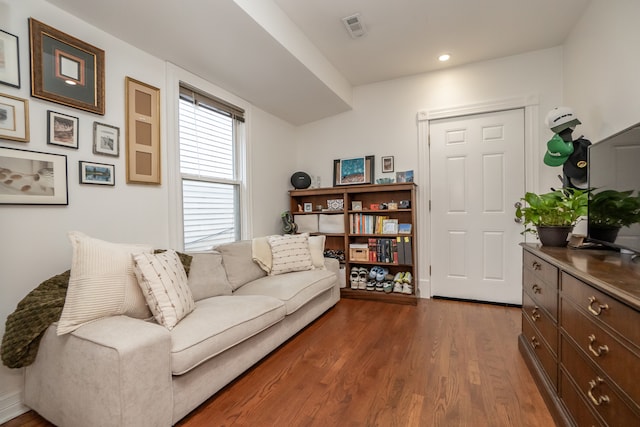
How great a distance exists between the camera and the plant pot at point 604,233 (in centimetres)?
146

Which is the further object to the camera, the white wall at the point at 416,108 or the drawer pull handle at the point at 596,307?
the white wall at the point at 416,108

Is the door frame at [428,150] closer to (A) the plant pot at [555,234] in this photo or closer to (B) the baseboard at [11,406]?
(A) the plant pot at [555,234]

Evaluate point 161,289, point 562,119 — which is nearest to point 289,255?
point 161,289

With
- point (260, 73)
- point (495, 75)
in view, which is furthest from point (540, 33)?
point (260, 73)

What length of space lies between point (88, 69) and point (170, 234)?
1224 mm

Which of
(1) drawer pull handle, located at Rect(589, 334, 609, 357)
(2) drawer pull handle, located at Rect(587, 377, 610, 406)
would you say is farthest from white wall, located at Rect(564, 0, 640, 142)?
(2) drawer pull handle, located at Rect(587, 377, 610, 406)

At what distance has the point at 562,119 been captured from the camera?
2250 mm

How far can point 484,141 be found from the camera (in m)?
3.19

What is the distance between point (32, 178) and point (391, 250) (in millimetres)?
3051

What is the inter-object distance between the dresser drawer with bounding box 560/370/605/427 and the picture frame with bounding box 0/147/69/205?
2.72 m

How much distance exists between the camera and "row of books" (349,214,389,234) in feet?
11.4

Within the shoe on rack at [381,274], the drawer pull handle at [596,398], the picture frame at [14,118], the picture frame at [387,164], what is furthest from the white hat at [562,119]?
the picture frame at [14,118]

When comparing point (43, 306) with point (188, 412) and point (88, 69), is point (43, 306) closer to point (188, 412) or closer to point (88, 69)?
point (188, 412)

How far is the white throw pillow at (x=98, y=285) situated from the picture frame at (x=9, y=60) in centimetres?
90
